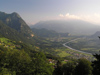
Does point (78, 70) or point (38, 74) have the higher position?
Answer: point (38, 74)

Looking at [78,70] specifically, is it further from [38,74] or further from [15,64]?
[15,64]

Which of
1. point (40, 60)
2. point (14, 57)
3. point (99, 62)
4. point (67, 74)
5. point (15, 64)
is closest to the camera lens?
point (99, 62)

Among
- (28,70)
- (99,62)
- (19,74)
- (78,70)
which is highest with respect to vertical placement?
(99,62)

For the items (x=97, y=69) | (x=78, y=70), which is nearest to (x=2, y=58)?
(x=97, y=69)

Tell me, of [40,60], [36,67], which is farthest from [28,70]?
[40,60]

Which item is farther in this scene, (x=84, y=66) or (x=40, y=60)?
(x=84, y=66)

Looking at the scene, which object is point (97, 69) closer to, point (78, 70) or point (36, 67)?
point (36, 67)

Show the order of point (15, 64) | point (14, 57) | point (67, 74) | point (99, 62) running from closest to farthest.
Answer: point (99, 62) < point (15, 64) < point (14, 57) < point (67, 74)

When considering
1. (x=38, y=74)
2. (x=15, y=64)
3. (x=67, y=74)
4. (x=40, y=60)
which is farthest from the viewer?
(x=67, y=74)

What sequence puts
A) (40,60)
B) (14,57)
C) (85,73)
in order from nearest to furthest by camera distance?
(40,60) → (14,57) → (85,73)
